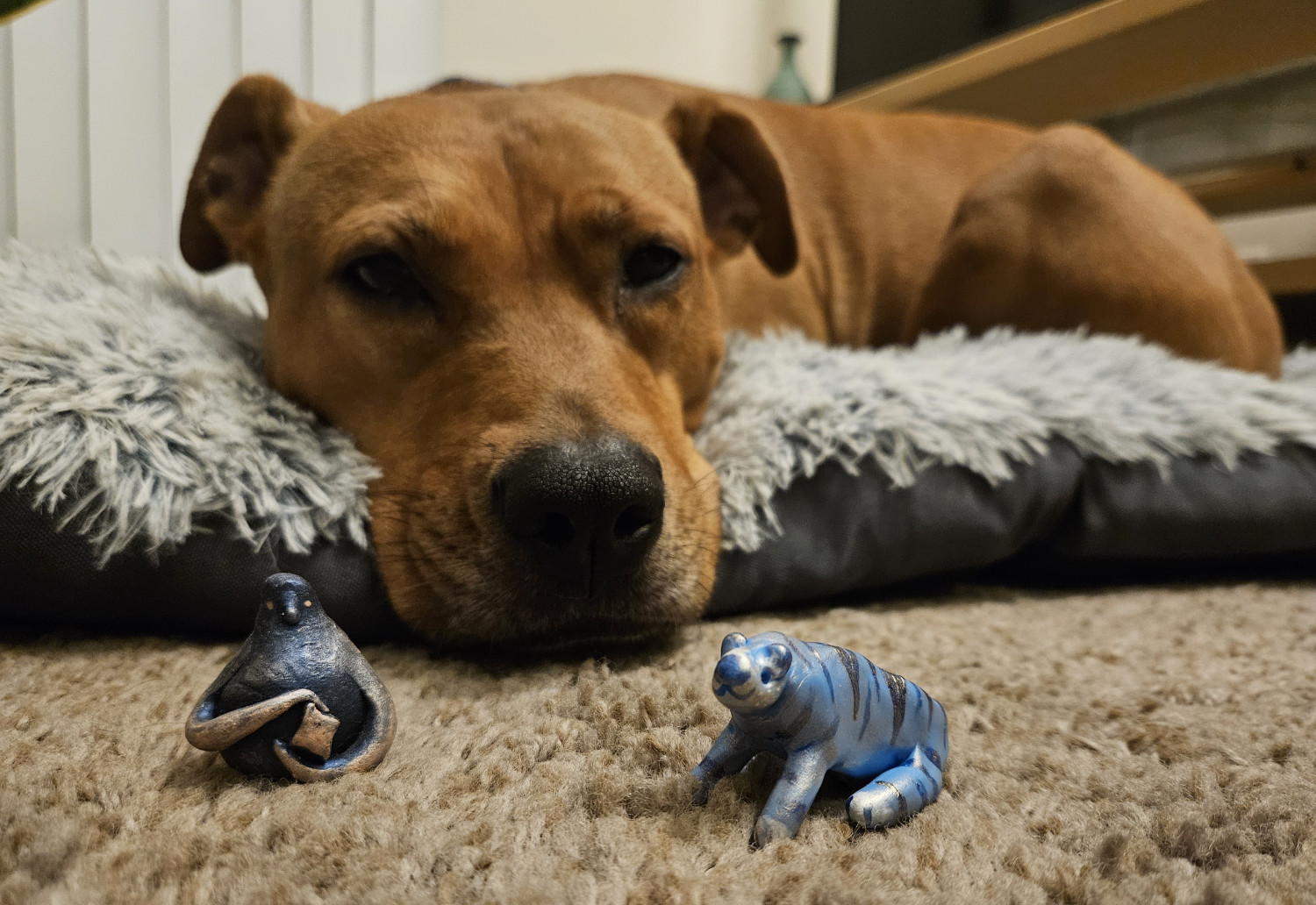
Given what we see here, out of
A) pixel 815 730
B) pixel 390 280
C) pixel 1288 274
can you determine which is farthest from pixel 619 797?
pixel 1288 274

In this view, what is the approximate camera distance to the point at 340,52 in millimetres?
2398

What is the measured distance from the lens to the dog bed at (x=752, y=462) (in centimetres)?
89

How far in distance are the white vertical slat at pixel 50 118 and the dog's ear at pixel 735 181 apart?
1.53 meters

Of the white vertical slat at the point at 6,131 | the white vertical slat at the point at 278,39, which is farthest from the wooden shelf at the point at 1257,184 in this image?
the white vertical slat at the point at 6,131

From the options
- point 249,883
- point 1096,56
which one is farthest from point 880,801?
point 1096,56

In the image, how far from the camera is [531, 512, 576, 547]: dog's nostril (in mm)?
835

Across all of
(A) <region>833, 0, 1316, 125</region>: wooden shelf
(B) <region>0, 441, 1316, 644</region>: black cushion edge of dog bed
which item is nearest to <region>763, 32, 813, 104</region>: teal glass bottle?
(A) <region>833, 0, 1316, 125</region>: wooden shelf

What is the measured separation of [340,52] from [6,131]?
82 cm

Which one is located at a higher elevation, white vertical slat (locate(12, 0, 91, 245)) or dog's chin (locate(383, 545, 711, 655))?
white vertical slat (locate(12, 0, 91, 245))

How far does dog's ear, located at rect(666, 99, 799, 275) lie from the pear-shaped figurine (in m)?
1.14

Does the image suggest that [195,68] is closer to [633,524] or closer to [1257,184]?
[633,524]

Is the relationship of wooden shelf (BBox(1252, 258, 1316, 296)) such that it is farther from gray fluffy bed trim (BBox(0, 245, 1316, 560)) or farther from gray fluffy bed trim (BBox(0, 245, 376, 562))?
gray fluffy bed trim (BBox(0, 245, 376, 562))

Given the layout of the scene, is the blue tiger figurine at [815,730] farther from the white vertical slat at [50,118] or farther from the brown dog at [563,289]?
the white vertical slat at [50,118]

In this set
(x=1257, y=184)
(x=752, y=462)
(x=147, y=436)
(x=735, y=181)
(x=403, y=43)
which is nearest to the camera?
(x=147, y=436)
